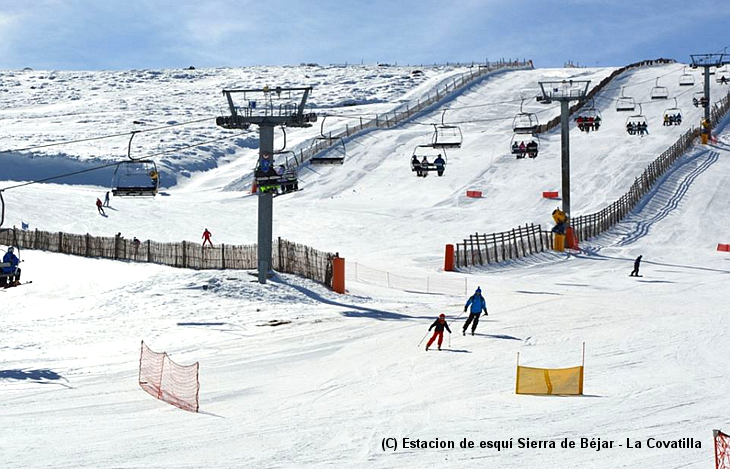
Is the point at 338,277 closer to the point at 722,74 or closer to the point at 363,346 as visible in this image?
the point at 363,346

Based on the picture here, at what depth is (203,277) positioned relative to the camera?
2909 centimetres

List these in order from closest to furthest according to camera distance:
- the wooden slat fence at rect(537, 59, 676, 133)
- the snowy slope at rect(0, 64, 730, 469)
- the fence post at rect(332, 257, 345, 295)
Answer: the snowy slope at rect(0, 64, 730, 469) → the fence post at rect(332, 257, 345, 295) → the wooden slat fence at rect(537, 59, 676, 133)

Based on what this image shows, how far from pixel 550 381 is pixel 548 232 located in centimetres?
2826

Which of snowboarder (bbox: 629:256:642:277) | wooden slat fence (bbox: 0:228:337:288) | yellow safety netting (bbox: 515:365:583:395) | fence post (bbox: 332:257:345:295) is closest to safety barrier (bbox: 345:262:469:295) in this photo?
wooden slat fence (bbox: 0:228:337:288)

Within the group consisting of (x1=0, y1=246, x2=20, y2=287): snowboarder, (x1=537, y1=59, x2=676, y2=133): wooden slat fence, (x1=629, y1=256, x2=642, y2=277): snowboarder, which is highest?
(x1=537, y1=59, x2=676, y2=133): wooden slat fence

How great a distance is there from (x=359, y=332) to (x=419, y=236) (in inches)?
926

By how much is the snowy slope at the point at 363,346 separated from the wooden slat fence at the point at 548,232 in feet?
3.36

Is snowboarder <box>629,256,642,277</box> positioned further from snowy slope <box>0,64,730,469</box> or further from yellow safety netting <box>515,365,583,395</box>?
yellow safety netting <box>515,365,583,395</box>

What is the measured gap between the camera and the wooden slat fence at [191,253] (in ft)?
102

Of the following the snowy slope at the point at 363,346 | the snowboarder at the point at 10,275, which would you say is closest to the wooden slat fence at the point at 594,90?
the snowy slope at the point at 363,346

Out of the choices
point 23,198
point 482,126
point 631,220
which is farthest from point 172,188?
point 631,220

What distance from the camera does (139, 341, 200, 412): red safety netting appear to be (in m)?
15.5

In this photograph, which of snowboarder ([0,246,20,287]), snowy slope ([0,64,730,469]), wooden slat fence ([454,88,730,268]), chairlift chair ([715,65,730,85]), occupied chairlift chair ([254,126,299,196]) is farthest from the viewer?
chairlift chair ([715,65,730,85])

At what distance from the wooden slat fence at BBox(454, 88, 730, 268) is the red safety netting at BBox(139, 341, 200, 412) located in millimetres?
20384
